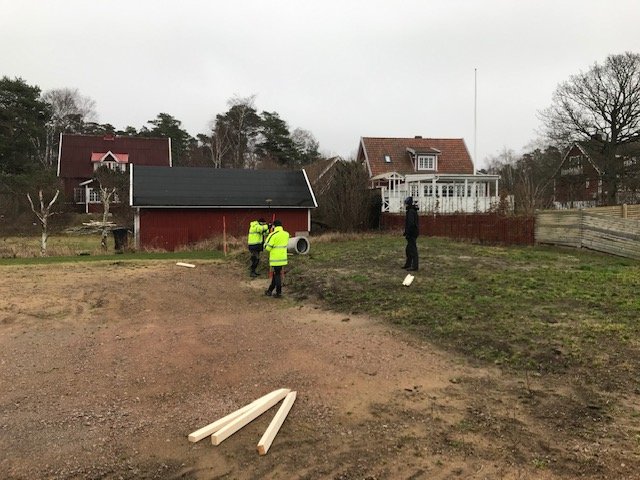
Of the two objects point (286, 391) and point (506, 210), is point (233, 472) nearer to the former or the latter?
point (286, 391)

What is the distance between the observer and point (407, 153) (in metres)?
45.0

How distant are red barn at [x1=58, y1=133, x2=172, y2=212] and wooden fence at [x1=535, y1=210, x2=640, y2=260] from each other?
3859 cm

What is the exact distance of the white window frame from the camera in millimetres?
43406

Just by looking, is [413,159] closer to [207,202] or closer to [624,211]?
[207,202]

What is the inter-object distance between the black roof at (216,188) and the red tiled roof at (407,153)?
43.0 feet

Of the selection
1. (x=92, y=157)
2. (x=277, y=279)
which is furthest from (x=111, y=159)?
(x=277, y=279)

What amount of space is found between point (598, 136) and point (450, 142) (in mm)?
12678

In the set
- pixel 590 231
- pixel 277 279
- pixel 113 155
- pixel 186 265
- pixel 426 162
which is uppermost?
pixel 113 155

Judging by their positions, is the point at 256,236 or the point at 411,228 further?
the point at 256,236

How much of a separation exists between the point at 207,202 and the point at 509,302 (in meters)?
21.9

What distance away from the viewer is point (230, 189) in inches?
1184

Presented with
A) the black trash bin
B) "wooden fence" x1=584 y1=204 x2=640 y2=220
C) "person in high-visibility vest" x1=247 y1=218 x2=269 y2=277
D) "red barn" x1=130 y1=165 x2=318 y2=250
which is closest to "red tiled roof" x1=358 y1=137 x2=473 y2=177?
"red barn" x1=130 y1=165 x2=318 y2=250

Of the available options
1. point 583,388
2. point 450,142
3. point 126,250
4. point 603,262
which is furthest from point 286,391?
point 450,142

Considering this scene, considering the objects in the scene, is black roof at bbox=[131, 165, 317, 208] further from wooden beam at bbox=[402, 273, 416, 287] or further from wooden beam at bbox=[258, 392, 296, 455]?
wooden beam at bbox=[258, 392, 296, 455]
